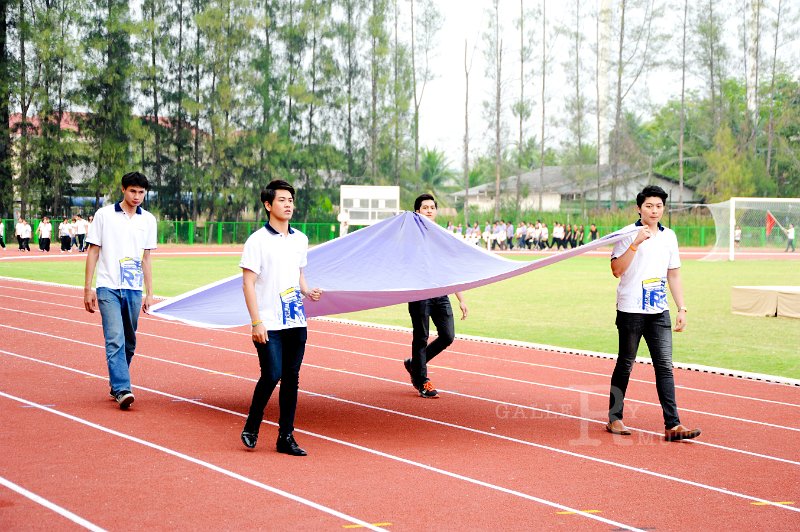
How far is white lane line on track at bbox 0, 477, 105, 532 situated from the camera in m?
5.21

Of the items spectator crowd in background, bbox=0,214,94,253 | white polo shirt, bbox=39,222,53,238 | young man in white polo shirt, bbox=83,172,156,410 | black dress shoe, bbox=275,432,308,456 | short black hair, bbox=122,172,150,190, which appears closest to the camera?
black dress shoe, bbox=275,432,308,456

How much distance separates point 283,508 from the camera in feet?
18.3

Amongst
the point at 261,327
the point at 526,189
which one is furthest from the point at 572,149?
the point at 261,327

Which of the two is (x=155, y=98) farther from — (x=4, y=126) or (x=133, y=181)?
(x=133, y=181)

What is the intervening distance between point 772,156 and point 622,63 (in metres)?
13.6

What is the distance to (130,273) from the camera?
8.66m

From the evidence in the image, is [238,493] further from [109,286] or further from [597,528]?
[109,286]

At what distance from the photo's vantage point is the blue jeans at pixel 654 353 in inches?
303

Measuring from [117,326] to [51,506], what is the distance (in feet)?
10.2

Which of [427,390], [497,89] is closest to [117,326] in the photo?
[427,390]

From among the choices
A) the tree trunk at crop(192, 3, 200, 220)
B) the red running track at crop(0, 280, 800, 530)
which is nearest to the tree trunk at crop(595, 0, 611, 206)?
the tree trunk at crop(192, 3, 200, 220)

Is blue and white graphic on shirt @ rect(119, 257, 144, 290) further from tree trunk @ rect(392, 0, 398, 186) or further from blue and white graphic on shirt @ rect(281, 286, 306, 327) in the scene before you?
tree trunk @ rect(392, 0, 398, 186)

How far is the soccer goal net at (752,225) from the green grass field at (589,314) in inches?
391

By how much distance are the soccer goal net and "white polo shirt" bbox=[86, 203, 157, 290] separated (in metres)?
36.8
